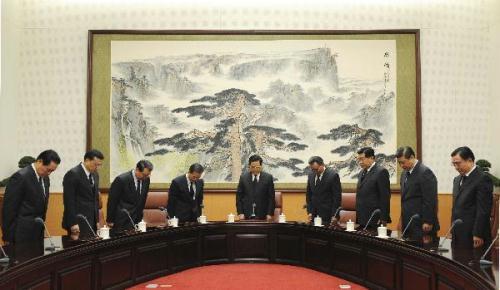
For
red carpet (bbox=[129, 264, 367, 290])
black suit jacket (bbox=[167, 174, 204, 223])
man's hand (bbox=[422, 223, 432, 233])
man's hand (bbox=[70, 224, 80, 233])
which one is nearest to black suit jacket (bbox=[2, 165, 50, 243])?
man's hand (bbox=[70, 224, 80, 233])

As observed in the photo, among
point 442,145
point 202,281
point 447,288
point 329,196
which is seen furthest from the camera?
point 442,145

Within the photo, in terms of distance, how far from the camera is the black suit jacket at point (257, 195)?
22.9ft

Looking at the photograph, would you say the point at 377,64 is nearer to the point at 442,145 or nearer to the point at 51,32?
the point at 442,145

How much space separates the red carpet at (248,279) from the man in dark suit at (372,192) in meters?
0.73

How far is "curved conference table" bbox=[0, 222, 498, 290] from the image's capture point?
3688 millimetres

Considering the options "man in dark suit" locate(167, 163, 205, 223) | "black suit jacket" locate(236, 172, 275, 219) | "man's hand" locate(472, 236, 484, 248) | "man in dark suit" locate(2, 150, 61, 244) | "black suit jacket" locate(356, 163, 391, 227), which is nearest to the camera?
"man's hand" locate(472, 236, 484, 248)

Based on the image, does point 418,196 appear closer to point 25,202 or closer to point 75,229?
point 75,229

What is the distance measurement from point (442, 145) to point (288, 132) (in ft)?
7.31

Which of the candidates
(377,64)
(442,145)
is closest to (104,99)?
(377,64)

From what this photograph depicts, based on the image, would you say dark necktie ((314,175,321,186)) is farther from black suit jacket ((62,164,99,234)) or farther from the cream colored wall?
black suit jacket ((62,164,99,234))

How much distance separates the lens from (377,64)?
26.9 ft

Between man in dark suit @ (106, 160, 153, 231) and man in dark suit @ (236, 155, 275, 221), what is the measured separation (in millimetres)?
1539

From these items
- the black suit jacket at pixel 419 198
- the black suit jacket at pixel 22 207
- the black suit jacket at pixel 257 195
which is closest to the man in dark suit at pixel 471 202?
the black suit jacket at pixel 419 198

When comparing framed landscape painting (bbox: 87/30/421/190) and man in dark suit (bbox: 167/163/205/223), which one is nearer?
man in dark suit (bbox: 167/163/205/223)
